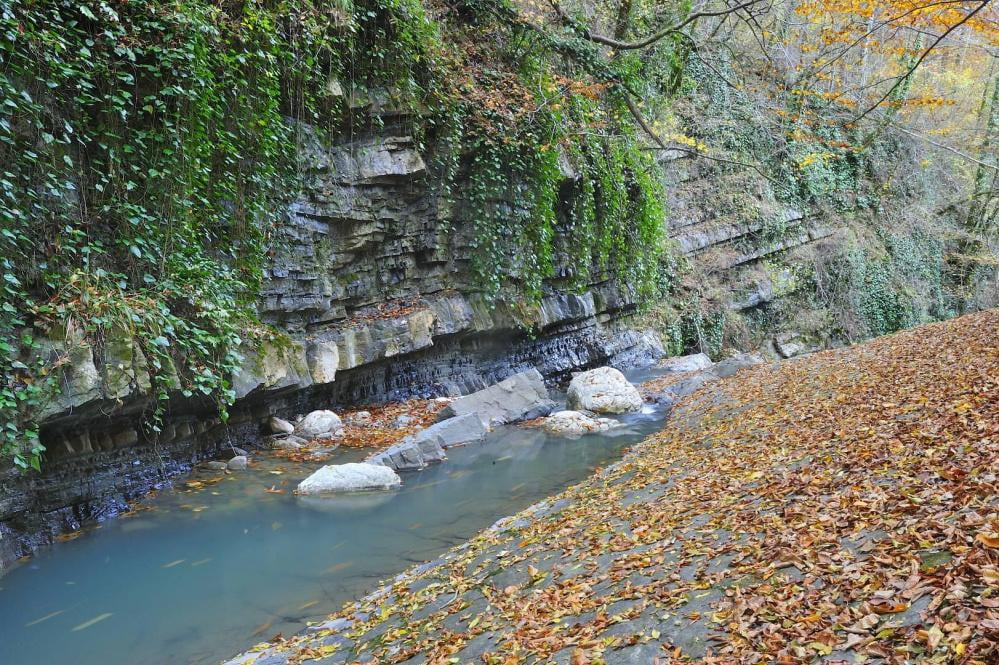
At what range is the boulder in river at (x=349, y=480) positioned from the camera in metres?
8.11

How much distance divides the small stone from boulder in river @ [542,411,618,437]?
15.1ft

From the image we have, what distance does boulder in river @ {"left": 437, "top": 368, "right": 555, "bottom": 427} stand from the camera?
11.8 metres

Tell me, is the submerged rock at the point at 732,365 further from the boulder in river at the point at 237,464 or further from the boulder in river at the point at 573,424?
the boulder in river at the point at 237,464

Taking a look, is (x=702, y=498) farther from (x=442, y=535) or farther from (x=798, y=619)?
(x=442, y=535)

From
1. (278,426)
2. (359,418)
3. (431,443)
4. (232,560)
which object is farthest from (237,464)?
(232,560)

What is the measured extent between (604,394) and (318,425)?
19.2 feet

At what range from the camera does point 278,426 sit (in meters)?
10.5

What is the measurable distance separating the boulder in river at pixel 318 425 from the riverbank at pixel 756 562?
502 cm

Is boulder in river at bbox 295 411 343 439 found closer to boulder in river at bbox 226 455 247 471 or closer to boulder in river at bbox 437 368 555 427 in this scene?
boulder in river at bbox 226 455 247 471

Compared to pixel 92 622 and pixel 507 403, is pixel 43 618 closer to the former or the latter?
pixel 92 622

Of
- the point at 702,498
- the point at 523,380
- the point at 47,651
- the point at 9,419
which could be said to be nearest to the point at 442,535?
the point at 702,498

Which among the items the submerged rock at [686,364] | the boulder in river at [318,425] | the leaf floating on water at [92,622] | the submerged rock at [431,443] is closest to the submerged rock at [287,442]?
→ the boulder in river at [318,425]

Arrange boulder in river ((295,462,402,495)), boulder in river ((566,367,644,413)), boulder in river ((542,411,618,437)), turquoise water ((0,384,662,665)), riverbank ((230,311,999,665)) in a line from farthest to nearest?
boulder in river ((566,367,644,413)) < boulder in river ((542,411,618,437)) < boulder in river ((295,462,402,495)) < turquoise water ((0,384,662,665)) < riverbank ((230,311,999,665))

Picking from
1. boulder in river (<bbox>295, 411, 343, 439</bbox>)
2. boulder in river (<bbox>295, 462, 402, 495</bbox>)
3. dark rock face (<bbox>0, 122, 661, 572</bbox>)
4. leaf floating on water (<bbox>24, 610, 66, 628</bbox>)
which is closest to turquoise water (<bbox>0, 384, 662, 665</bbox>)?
leaf floating on water (<bbox>24, 610, 66, 628</bbox>)
